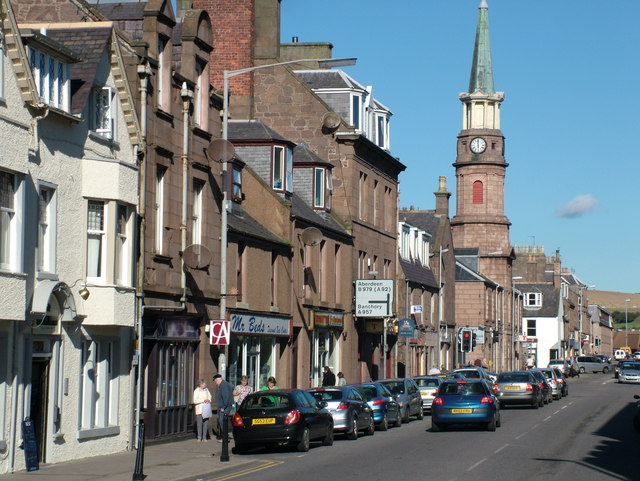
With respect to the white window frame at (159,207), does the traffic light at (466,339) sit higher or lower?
lower

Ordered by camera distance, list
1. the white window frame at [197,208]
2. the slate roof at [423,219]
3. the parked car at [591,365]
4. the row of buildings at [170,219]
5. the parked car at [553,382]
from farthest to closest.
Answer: the parked car at [591,365]
the slate roof at [423,219]
the parked car at [553,382]
the white window frame at [197,208]
the row of buildings at [170,219]

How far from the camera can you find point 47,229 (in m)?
23.2

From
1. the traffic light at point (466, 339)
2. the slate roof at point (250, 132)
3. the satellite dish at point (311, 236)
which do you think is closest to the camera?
the satellite dish at point (311, 236)

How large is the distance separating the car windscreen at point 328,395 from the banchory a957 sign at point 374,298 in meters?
16.9

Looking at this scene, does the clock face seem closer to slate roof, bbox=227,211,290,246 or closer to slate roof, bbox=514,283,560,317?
slate roof, bbox=514,283,560,317

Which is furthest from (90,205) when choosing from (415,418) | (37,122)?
(415,418)

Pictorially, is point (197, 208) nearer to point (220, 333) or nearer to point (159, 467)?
point (220, 333)

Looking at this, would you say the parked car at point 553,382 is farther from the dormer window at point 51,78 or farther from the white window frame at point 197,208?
the dormer window at point 51,78

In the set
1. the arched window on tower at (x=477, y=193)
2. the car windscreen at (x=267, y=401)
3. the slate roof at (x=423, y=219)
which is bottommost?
the car windscreen at (x=267, y=401)

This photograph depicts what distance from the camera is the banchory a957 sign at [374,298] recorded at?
48.2 m

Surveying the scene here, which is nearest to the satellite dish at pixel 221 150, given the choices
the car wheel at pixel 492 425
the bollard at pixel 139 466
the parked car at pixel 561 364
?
the car wheel at pixel 492 425

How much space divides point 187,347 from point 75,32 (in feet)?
30.5

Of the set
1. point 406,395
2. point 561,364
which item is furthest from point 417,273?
point 561,364

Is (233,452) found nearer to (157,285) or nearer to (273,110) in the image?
(157,285)
